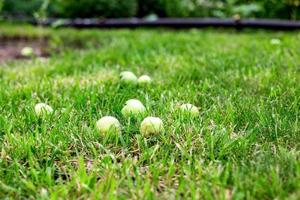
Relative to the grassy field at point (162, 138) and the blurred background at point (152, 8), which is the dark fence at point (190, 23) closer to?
the blurred background at point (152, 8)

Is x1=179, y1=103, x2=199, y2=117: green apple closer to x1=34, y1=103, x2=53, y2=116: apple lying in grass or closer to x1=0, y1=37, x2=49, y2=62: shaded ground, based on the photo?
x1=34, y1=103, x2=53, y2=116: apple lying in grass

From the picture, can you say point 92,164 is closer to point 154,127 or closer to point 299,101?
point 154,127

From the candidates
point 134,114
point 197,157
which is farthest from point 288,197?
point 134,114

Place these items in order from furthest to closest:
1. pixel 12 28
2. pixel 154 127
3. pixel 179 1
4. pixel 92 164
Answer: pixel 179 1, pixel 12 28, pixel 154 127, pixel 92 164

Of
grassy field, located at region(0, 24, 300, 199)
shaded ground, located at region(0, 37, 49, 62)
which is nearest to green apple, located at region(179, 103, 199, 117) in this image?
grassy field, located at region(0, 24, 300, 199)

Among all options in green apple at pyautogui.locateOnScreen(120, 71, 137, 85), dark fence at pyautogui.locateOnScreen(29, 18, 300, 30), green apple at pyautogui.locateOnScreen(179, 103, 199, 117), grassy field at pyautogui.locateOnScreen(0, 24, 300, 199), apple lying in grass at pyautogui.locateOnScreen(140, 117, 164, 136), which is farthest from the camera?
dark fence at pyautogui.locateOnScreen(29, 18, 300, 30)

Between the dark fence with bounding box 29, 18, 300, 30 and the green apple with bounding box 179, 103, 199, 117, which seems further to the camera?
the dark fence with bounding box 29, 18, 300, 30
